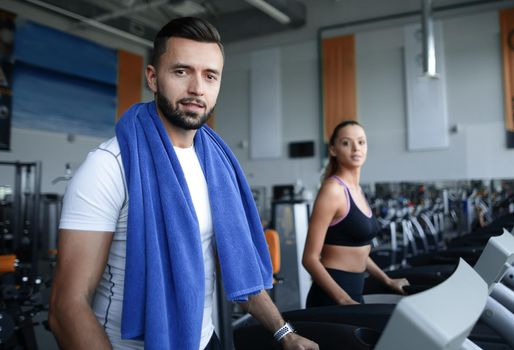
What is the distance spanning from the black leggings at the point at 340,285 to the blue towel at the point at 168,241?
784 millimetres

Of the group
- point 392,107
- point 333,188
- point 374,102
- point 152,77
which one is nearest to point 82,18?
point 374,102

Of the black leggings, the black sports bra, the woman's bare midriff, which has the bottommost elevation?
the black leggings

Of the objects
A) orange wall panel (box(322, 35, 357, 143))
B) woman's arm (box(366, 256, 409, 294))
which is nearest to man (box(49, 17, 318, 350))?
woman's arm (box(366, 256, 409, 294))

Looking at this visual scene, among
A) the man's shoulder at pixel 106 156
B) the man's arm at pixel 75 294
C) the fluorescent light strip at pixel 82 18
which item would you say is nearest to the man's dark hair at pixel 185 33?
the man's shoulder at pixel 106 156

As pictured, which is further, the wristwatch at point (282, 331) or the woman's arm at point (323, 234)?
the woman's arm at point (323, 234)

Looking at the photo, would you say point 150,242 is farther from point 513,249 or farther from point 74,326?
point 513,249

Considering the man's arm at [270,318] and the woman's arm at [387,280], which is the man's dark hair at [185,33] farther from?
the woman's arm at [387,280]

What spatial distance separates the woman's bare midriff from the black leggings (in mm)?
22

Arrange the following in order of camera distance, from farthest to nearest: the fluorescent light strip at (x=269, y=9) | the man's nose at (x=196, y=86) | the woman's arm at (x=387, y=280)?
the fluorescent light strip at (x=269, y=9) → the woman's arm at (x=387, y=280) → the man's nose at (x=196, y=86)

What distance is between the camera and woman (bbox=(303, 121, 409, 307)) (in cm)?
189

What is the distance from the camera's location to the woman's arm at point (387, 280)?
6.83ft

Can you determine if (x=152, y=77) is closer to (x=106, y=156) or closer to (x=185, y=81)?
(x=185, y=81)

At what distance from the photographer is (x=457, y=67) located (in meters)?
8.10

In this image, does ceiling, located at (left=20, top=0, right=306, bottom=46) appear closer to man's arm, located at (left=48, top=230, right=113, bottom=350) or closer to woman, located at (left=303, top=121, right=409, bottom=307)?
woman, located at (left=303, top=121, right=409, bottom=307)
